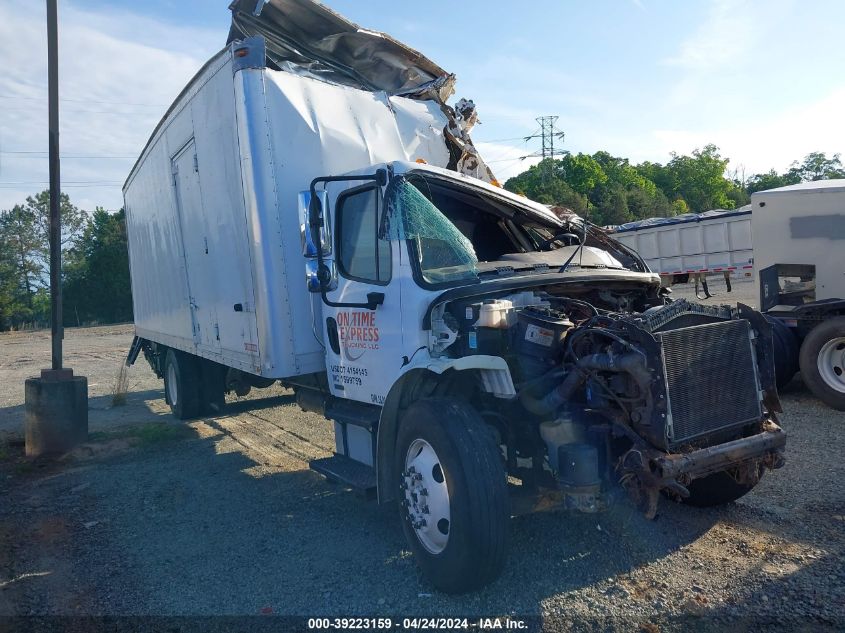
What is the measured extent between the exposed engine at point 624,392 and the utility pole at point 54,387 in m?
5.68

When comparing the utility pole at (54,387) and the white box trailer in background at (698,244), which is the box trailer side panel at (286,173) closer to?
the utility pole at (54,387)

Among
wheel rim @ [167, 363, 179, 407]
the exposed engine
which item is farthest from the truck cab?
wheel rim @ [167, 363, 179, 407]

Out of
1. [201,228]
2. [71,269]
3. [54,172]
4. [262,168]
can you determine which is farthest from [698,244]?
[71,269]

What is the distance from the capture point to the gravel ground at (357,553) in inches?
148

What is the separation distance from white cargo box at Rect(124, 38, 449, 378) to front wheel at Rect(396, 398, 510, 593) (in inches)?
74.2

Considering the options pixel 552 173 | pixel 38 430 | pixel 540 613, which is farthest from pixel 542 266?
pixel 552 173

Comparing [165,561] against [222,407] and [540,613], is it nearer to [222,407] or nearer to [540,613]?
[540,613]

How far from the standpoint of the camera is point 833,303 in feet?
27.2

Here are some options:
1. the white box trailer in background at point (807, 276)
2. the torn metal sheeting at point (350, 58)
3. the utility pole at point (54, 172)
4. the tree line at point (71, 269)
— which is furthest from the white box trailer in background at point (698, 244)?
the tree line at point (71, 269)

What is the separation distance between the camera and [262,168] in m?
5.53

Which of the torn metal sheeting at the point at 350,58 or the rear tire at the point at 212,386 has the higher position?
the torn metal sheeting at the point at 350,58

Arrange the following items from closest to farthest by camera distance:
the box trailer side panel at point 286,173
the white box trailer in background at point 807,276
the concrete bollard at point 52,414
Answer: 1. the box trailer side panel at point 286,173
2. the concrete bollard at point 52,414
3. the white box trailer in background at point 807,276

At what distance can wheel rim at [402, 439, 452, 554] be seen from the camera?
3.94m

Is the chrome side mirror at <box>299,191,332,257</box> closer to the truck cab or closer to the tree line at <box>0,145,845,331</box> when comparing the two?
the truck cab
